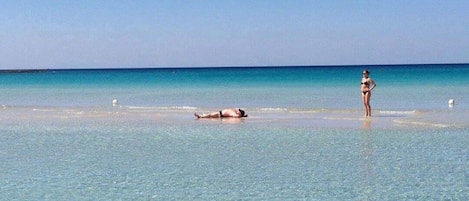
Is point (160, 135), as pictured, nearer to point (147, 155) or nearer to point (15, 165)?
point (147, 155)

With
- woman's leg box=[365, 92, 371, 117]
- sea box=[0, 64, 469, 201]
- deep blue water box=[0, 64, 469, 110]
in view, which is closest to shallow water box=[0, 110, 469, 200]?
sea box=[0, 64, 469, 201]

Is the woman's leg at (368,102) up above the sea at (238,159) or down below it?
above

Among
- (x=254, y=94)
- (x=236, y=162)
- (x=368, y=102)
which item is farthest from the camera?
(x=254, y=94)

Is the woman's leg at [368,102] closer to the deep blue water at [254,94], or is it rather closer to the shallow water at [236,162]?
the shallow water at [236,162]

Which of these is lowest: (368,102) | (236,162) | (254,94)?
(236,162)

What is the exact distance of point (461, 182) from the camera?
10602 millimetres

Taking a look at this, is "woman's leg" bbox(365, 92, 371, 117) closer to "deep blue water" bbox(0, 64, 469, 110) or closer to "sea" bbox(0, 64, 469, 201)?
"sea" bbox(0, 64, 469, 201)

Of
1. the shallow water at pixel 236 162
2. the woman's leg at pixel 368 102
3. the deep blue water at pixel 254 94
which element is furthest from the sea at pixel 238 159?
the deep blue water at pixel 254 94

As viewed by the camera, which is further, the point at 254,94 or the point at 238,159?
the point at 254,94

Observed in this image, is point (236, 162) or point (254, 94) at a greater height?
point (254, 94)

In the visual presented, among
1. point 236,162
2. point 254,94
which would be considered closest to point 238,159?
point 236,162

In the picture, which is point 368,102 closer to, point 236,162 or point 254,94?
point 236,162

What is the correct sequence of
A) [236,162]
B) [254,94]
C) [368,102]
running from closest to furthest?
[236,162] < [368,102] < [254,94]

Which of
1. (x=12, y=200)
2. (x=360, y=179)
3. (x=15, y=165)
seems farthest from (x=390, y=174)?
(x=15, y=165)
